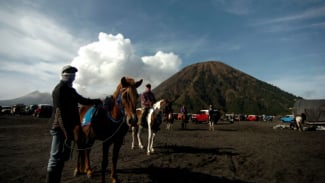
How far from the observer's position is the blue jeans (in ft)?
14.7

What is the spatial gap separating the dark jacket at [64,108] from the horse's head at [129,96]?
1.27 m

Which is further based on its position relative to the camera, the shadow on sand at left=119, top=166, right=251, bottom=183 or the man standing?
the man standing

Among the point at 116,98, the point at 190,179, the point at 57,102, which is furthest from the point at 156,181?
the point at 57,102

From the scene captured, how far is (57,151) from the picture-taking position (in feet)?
14.8

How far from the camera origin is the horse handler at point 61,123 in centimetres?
450

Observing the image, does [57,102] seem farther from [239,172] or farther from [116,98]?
[239,172]

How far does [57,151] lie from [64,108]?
0.89m

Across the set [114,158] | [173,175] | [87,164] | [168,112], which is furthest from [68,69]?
[168,112]

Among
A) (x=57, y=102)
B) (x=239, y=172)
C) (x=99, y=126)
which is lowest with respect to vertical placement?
(x=239, y=172)

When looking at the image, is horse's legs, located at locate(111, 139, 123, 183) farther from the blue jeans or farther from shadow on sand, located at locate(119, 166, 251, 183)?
the blue jeans

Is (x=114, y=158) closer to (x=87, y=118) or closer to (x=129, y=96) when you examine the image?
(x=87, y=118)

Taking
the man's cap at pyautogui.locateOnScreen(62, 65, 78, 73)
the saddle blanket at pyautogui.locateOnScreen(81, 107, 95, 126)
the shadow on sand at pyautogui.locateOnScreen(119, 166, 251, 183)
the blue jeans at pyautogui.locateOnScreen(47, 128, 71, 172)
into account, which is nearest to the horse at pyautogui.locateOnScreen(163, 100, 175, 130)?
the shadow on sand at pyautogui.locateOnScreen(119, 166, 251, 183)

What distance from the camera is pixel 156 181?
6168 mm

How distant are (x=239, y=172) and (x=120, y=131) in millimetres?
4340
